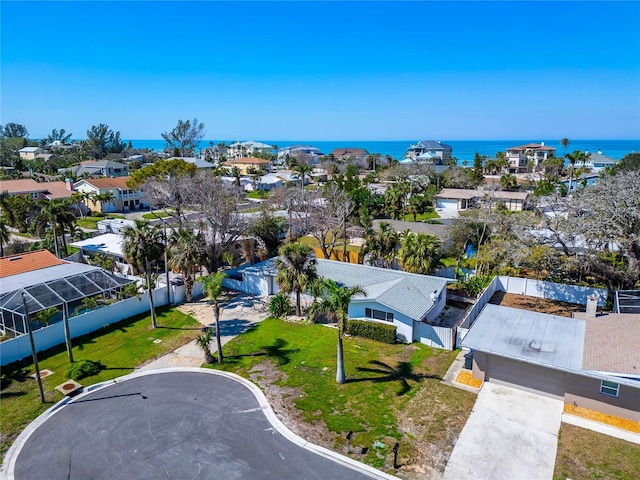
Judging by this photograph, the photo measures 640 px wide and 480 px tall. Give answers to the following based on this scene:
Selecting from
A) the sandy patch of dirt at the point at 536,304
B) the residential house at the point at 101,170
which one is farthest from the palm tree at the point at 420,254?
the residential house at the point at 101,170

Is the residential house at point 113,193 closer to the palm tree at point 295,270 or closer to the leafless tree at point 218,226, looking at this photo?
the leafless tree at point 218,226

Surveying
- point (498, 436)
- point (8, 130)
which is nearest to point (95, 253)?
point (498, 436)

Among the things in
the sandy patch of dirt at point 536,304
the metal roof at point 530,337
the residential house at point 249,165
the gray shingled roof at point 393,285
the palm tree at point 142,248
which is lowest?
the sandy patch of dirt at point 536,304

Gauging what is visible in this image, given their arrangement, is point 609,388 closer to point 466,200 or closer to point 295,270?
point 295,270

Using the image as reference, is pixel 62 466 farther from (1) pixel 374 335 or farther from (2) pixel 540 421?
(2) pixel 540 421

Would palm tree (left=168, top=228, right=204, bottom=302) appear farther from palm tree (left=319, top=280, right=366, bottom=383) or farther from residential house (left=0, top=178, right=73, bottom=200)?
Result: residential house (left=0, top=178, right=73, bottom=200)

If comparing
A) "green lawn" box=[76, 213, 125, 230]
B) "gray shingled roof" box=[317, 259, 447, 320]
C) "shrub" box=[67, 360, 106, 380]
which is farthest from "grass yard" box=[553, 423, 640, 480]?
"green lawn" box=[76, 213, 125, 230]
